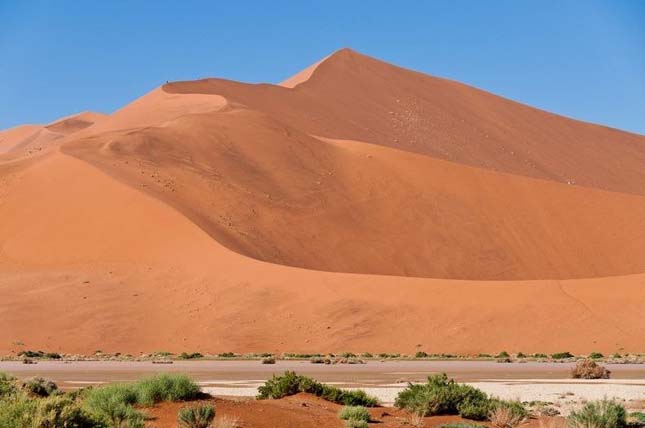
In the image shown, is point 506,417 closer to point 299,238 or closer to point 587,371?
point 587,371

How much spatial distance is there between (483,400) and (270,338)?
2641 cm

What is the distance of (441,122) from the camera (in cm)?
9938

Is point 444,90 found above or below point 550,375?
above

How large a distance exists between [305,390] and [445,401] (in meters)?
2.85

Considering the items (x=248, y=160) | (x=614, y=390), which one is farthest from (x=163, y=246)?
(x=614, y=390)

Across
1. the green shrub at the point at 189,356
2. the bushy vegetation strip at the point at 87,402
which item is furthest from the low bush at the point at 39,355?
the bushy vegetation strip at the point at 87,402

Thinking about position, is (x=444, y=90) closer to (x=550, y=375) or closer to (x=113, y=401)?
(x=550, y=375)

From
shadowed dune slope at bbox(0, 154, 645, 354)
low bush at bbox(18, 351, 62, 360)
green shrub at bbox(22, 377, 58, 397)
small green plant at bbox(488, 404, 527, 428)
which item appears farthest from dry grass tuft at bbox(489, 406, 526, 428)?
low bush at bbox(18, 351, 62, 360)

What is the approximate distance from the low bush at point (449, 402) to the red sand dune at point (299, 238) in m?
23.9

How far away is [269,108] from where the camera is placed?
289 feet

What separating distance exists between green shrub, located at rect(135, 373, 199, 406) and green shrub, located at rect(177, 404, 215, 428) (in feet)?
8.88

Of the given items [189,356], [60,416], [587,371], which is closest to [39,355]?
[189,356]

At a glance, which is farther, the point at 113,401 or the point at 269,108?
the point at 269,108

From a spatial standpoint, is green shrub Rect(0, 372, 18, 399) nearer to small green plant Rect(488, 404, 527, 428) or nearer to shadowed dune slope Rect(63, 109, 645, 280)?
small green plant Rect(488, 404, 527, 428)
